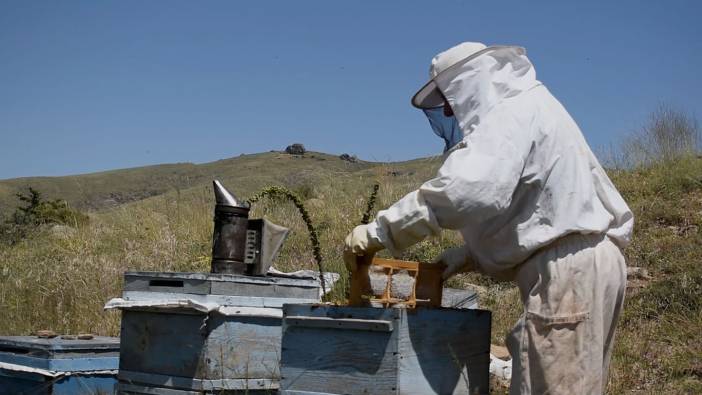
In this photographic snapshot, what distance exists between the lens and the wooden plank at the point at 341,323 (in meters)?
2.95

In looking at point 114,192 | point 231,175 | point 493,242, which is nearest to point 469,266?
point 493,242

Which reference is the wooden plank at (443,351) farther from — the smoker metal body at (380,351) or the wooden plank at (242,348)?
the wooden plank at (242,348)

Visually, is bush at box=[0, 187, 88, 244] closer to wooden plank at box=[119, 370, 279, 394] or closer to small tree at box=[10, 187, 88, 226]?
small tree at box=[10, 187, 88, 226]

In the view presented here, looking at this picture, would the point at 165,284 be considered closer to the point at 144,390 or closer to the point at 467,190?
the point at 144,390

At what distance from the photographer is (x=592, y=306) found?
2938mm

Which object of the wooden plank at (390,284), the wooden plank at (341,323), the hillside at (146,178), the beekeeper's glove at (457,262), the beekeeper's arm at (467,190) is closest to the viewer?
the beekeeper's arm at (467,190)

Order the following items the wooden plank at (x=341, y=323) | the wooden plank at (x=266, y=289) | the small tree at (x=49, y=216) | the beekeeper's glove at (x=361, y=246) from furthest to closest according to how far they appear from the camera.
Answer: the small tree at (x=49, y=216), the wooden plank at (x=266, y=289), the beekeeper's glove at (x=361, y=246), the wooden plank at (x=341, y=323)

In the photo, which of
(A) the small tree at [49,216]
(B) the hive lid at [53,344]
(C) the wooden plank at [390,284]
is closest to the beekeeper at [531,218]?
(C) the wooden plank at [390,284]

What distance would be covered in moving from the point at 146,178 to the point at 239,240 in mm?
59442

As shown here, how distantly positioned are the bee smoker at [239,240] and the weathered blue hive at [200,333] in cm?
17

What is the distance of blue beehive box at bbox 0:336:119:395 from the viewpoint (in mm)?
4727

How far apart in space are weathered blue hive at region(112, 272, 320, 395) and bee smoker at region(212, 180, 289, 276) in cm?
17

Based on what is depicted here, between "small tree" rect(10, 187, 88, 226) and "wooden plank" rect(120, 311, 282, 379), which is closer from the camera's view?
"wooden plank" rect(120, 311, 282, 379)

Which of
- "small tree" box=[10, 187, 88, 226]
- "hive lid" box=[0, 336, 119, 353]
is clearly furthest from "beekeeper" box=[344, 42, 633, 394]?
"small tree" box=[10, 187, 88, 226]
